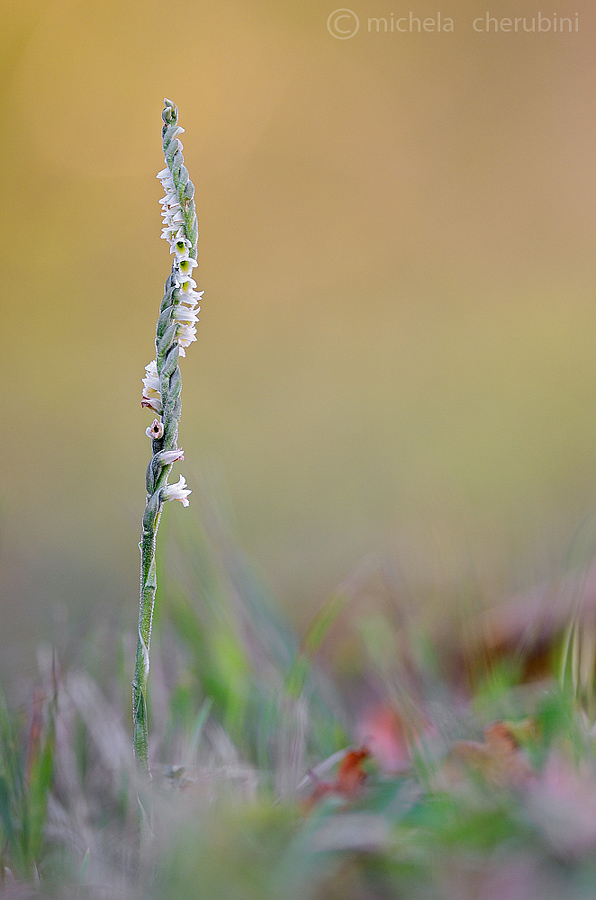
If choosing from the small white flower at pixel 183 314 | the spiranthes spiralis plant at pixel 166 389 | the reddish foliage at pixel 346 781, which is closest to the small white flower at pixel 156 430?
the spiranthes spiralis plant at pixel 166 389

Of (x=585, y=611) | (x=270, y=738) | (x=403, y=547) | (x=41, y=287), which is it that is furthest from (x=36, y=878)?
(x=41, y=287)

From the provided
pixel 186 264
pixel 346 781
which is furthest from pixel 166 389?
pixel 346 781

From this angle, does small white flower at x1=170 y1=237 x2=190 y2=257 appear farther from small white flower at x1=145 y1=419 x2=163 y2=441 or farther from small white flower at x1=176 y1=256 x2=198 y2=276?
small white flower at x1=145 y1=419 x2=163 y2=441

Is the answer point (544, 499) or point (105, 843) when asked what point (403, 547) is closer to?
point (544, 499)

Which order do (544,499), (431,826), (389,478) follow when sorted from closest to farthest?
1. (431,826)
2. (544,499)
3. (389,478)

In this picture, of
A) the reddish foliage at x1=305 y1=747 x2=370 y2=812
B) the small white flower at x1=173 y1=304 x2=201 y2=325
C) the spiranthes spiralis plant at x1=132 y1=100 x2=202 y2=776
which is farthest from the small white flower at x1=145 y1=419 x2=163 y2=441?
the reddish foliage at x1=305 y1=747 x2=370 y2=812

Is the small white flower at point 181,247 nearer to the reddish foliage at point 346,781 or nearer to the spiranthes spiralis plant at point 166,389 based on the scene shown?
the spiranthes spiralis plant at point 166,389

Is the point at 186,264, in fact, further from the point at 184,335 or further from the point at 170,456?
the point at 170,456

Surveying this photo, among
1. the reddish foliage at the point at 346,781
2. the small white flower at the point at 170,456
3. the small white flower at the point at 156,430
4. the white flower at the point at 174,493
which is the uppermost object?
the small white flower at the point at 156,430
